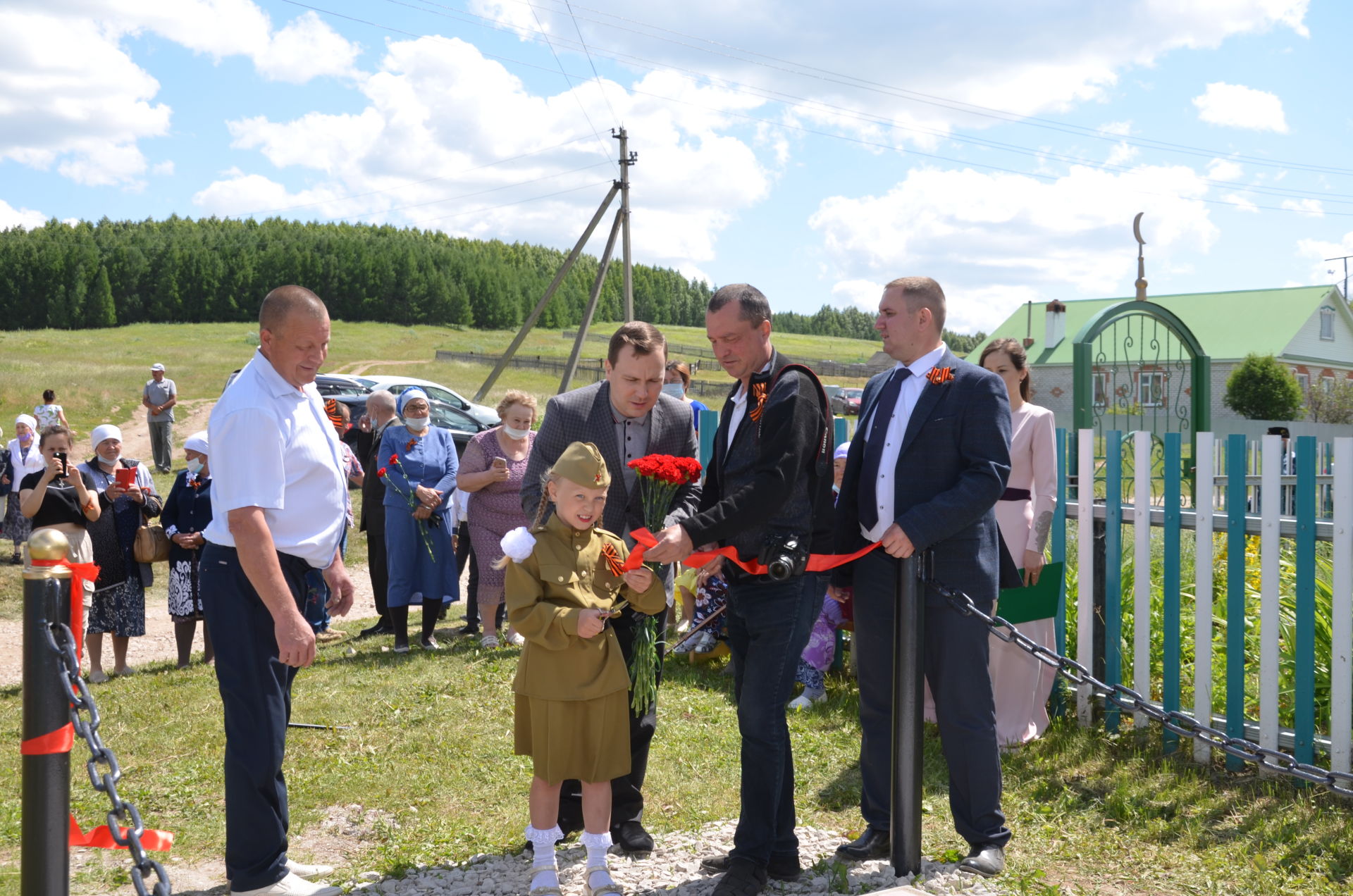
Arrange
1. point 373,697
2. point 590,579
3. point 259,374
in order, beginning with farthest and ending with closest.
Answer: point 373,697 → point 590,579 → point 259,374

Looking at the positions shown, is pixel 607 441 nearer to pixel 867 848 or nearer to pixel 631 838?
pixel 631 838

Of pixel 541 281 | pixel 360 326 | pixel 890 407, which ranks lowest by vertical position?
pixel 890 407

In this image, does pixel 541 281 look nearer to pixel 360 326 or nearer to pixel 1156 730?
pixel 360 326

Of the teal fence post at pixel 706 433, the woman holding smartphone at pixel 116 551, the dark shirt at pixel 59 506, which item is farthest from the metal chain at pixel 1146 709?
the dark shirt at pixel 59 506

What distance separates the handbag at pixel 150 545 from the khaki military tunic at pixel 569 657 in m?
4.74

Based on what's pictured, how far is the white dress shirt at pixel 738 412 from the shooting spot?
3.66m

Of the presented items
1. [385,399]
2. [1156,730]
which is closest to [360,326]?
[385,399]

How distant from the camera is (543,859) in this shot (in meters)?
3.66

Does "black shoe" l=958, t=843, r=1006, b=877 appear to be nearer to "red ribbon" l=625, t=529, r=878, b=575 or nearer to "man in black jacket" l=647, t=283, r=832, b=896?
"man in black jacket" l=647, t=283, r=832, b=896

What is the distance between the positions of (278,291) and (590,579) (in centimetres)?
146

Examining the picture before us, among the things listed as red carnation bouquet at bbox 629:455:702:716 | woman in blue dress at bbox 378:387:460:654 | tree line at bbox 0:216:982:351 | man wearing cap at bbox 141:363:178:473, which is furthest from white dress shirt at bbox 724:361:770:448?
tree line at bbox 0:216:982:351

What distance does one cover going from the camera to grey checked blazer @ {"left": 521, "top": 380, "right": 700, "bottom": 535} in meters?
4.03

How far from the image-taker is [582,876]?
3.85 metres

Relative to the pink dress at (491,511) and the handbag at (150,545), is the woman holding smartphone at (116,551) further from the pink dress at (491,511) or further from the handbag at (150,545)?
the pink dress at (491,511)
